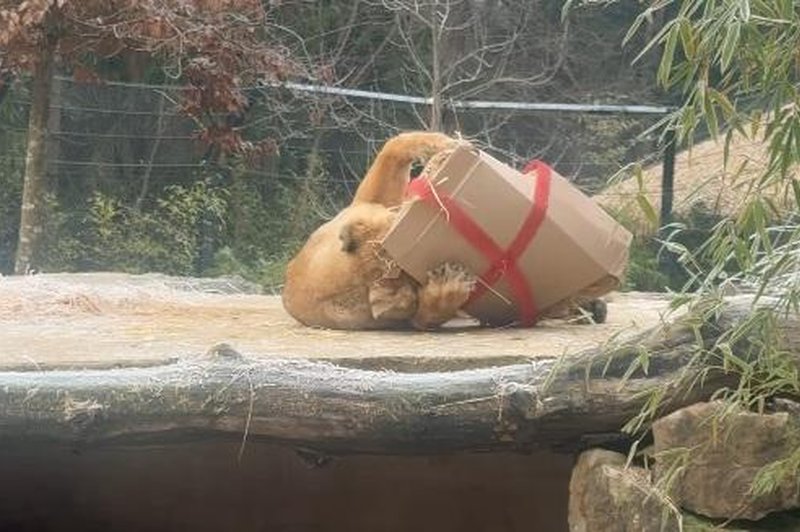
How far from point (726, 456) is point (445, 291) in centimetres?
118

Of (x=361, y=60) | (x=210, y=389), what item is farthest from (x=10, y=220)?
(x=210, y=389)

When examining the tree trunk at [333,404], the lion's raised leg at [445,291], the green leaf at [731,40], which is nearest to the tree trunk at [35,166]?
the lion's raised leg at [445,291]

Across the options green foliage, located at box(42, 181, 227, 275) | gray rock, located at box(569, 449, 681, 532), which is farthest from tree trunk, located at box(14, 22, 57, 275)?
gray rock, located at box(569, 449, 681, 532)

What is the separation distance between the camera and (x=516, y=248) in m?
3.71

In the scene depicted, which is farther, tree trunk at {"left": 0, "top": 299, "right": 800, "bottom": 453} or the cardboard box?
the cardboard box

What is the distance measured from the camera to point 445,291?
3730mm

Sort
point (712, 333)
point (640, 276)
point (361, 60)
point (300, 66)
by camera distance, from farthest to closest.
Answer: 1. point (361, 60)
2. point (300, 66)
3. point (640, 276)
4. point (712, 333)

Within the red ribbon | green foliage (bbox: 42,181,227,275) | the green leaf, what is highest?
the green leaf

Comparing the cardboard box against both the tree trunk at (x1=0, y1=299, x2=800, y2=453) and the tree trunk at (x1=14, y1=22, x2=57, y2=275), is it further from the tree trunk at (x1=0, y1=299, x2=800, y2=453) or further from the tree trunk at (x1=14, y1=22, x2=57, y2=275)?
the tree trunk at (x1=14, y1=22, x2=57, y2=275)

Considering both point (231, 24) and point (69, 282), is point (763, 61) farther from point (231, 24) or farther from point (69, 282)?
point (231, 24)

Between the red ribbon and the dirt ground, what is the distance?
0.11 meters

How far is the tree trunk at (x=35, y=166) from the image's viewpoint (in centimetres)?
830

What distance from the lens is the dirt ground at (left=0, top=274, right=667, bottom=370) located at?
3250 millimetres

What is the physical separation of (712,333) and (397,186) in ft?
5.04
